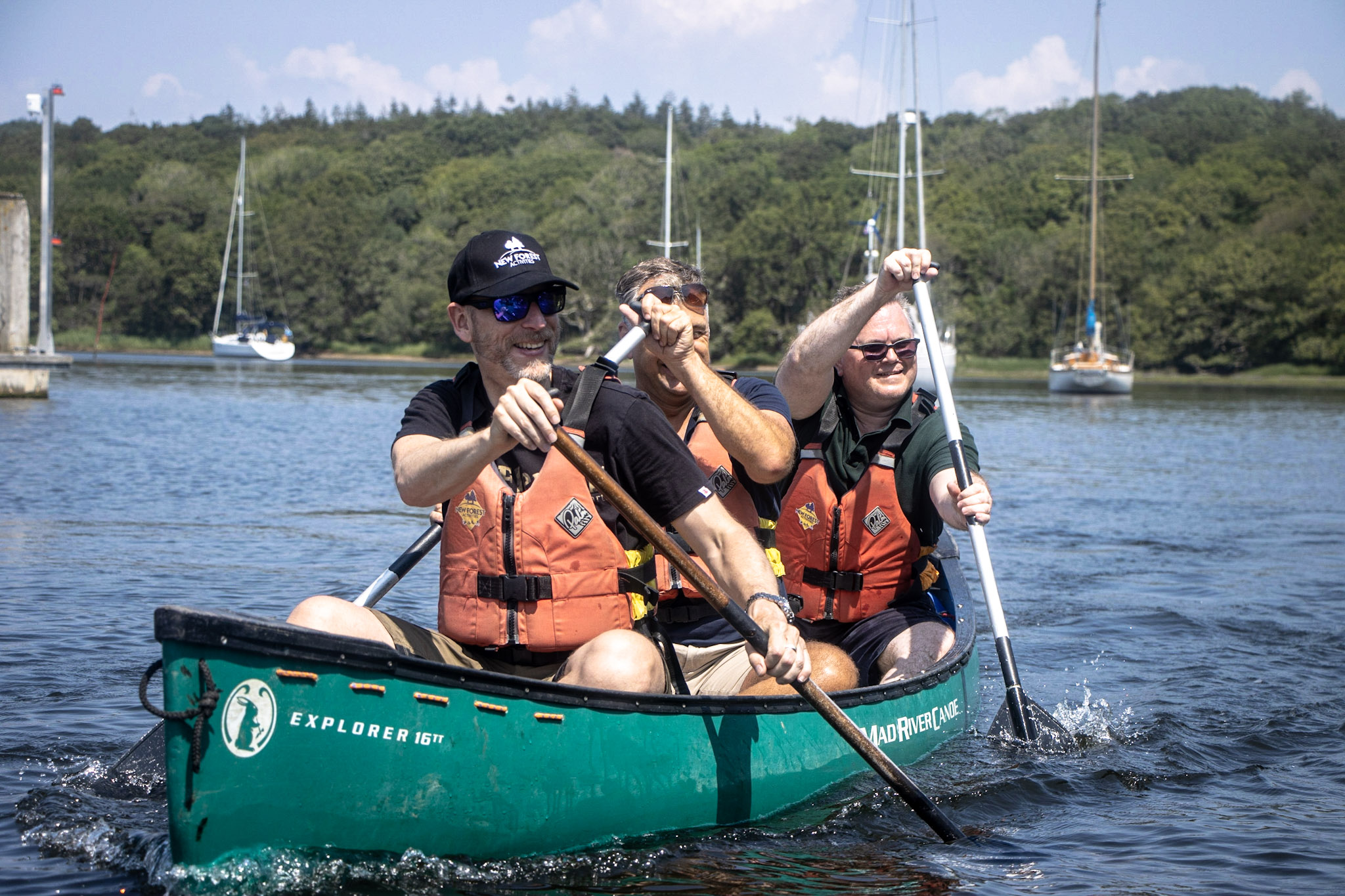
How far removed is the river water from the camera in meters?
3.56

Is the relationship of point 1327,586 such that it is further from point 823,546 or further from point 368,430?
point 368,430

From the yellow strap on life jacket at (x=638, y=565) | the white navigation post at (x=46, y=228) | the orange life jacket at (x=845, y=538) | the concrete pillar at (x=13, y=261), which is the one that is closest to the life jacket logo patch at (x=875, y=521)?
the orange life jacket at (x=845, y=538)

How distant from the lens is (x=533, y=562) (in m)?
3.27

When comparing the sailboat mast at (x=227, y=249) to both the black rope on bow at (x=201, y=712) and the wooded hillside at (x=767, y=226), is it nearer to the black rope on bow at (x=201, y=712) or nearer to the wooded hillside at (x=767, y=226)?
the wooded hillside at (x=767, y=226)

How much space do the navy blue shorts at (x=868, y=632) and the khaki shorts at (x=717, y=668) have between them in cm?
75

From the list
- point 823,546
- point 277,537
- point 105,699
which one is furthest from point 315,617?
point 277,537

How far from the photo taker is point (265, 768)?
282cm

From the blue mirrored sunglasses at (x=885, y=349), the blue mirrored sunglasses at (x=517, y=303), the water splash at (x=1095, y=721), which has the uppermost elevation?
the blue mirrored sunglasses at (x=517, y=303)

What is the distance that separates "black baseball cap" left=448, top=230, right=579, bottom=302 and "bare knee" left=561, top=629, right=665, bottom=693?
0.92 metres

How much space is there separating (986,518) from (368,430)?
16299mm

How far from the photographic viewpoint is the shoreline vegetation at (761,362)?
4606 cm

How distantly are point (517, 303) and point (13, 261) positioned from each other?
58.1 ft

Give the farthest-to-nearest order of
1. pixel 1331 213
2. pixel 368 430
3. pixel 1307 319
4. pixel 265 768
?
1. pixel 1331 213
2. pixel 1307 319
3. pixel 368 430
4. pixel 265 768

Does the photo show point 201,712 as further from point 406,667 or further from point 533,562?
point 533,562
